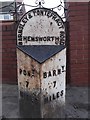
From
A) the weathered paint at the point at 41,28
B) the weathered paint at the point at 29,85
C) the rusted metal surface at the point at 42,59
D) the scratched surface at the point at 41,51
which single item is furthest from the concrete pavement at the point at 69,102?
the weathered paint at the point at 41,28

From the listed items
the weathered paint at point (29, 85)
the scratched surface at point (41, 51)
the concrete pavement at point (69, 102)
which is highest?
the scratched surface at point (41, 51)

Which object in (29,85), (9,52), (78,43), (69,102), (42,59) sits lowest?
(69,102)

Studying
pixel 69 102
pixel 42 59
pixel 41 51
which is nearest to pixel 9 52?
pixel 69 102

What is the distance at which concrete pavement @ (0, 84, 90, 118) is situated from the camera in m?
3.96

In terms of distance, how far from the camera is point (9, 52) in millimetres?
5203

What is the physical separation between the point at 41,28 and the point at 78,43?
5.47ft

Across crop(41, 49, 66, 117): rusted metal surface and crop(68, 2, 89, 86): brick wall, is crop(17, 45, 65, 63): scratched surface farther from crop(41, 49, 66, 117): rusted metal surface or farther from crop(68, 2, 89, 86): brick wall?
crop(68, 2, 89, 86): brick wall

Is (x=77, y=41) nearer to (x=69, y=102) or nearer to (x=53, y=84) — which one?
(x=69, y=102)

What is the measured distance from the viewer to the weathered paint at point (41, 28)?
3.38 meters

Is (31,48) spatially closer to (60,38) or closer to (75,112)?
(60,38)

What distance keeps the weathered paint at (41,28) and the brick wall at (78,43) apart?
5.20 ft

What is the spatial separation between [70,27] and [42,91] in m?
1.86

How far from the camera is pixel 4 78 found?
208 inches

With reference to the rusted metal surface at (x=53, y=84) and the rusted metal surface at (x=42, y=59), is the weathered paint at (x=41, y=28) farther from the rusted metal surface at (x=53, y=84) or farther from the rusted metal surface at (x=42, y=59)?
the rusted metal surface at (x=53, y=84)
